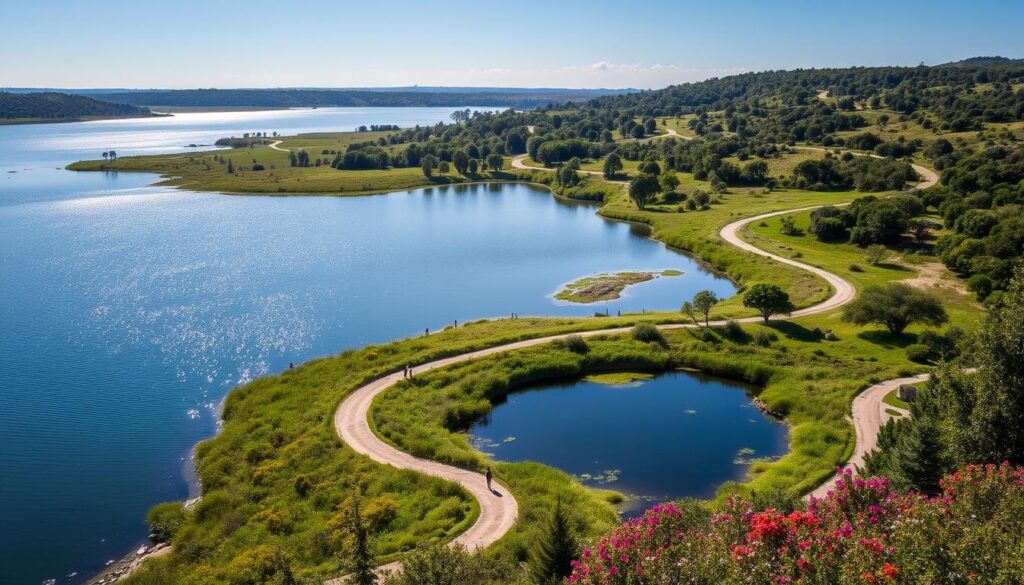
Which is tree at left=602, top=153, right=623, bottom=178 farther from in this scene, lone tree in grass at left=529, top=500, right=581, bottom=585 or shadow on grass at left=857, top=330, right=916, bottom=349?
lone tree in grass at left=529, top=500, right=581, bottom=585

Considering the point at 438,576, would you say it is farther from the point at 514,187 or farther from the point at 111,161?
the point at 111,161

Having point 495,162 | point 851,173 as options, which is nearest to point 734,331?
point 851,173

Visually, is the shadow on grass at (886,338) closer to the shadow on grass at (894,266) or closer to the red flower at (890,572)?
the shadow on grass at (894,266)

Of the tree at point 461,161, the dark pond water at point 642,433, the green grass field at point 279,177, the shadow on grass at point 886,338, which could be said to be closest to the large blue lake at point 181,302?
the green grass field at point 279,177

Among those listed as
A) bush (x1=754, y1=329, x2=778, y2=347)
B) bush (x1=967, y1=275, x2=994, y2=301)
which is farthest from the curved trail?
bush (x1=967, y1=275, x2=994, y2=301)

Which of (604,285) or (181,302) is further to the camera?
(604,285)

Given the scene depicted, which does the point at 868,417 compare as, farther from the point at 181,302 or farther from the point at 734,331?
the point at 181,302

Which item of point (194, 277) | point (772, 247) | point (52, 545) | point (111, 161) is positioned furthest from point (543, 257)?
point (111, 161)
